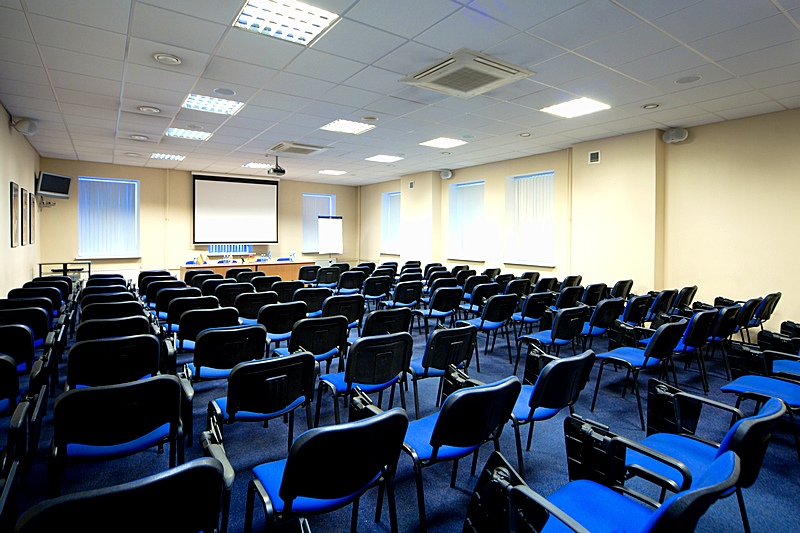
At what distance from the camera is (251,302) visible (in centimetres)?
546

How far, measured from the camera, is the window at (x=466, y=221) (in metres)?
11.7

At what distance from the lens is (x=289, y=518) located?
174 cm

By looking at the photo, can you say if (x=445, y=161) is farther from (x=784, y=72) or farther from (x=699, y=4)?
(x=699, y=4)

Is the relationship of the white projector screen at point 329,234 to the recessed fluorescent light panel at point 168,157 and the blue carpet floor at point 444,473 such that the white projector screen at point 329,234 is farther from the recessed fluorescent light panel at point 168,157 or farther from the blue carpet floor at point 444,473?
the blue carpet floor at point 444,473

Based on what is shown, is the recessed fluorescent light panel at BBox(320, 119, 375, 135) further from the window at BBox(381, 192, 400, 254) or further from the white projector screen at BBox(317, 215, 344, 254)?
the white projector screen at BBox(317, 215, 344, 254)

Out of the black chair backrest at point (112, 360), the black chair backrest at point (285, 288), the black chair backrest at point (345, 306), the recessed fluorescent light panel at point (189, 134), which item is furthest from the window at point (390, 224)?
the black chair backrest at point (112, 360)

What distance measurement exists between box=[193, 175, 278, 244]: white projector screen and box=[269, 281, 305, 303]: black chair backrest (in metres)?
7.53

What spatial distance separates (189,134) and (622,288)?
8.21 m

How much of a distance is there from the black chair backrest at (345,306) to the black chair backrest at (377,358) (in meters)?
1.75

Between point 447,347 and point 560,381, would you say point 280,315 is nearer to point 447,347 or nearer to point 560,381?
point 447,347

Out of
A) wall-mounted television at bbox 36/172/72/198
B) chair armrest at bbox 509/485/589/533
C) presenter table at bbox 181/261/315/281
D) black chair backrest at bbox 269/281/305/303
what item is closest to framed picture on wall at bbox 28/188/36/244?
wall-mounted television at bbox 36/172/72/198

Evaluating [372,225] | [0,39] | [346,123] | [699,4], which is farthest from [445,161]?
[0,39]

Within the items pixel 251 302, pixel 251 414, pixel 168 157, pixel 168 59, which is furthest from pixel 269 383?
pixel 168 157

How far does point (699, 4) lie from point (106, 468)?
556cm
